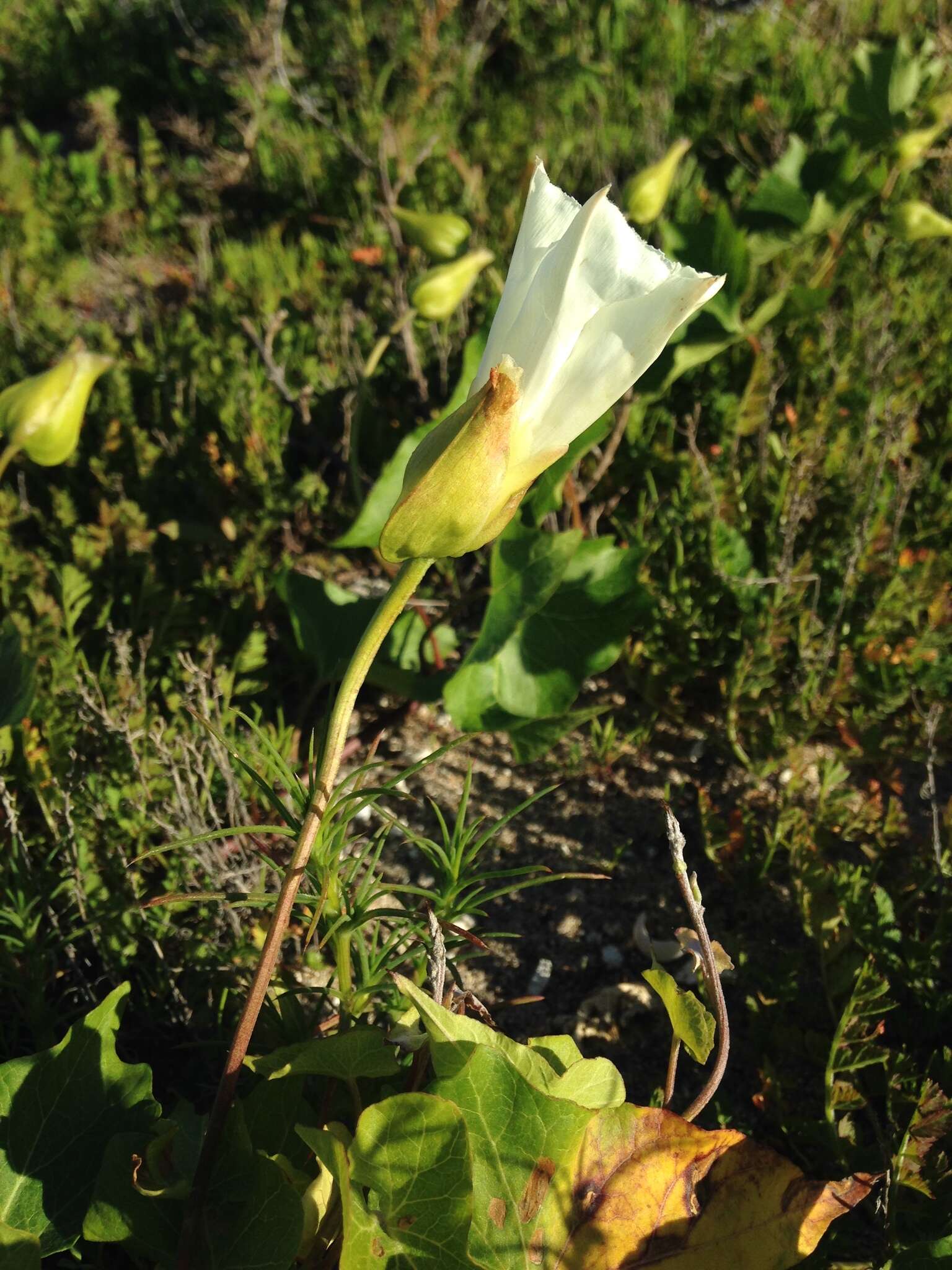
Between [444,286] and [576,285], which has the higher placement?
[576,285]

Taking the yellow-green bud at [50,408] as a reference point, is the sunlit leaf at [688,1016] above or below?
below

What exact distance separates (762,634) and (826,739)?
213 mm

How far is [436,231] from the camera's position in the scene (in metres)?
1.73

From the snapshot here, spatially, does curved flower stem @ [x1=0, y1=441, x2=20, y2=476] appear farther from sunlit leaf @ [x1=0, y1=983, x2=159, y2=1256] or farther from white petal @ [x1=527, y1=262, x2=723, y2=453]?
white petal @ [x1=527, y1=262, x2=723, y2=453]

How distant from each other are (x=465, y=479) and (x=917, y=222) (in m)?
1.53

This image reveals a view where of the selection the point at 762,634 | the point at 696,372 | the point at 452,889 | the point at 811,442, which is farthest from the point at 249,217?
the point at 452,889

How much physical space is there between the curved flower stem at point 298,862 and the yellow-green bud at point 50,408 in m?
0.84

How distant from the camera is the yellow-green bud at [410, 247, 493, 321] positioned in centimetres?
158

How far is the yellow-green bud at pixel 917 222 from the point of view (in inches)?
71.1

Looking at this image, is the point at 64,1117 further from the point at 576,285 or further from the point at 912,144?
the point at 912,144

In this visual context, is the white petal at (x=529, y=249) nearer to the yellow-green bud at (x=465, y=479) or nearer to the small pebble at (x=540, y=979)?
the yellow-green bud at (x=465, y=479)

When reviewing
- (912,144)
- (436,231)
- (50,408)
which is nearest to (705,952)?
(50,408)

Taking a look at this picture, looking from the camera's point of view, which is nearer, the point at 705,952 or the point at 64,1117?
the point at 705,952

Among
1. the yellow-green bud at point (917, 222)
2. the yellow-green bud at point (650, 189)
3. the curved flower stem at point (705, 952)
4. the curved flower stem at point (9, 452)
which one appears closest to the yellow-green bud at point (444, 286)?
the yellow-green bud at point (650, 189)
